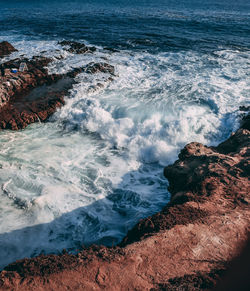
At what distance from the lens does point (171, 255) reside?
272cm

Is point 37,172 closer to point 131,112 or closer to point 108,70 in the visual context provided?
point 131,112

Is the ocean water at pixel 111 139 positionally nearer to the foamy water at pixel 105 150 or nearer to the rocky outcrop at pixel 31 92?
the foamy water at pixel 105 150

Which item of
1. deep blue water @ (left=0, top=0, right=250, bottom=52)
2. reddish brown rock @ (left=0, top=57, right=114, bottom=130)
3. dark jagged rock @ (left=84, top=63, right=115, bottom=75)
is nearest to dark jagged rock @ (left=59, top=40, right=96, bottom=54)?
deep blue water @ (left=0, top=0, right=250, bottom=52)

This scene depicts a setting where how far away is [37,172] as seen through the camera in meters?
5.43

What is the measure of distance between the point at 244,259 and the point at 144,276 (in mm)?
1405

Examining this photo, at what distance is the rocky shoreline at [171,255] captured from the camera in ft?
7.86

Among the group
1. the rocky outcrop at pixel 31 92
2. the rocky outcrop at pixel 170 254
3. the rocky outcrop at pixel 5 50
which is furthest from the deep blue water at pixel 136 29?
the rocky outcrop at pixel 170 254

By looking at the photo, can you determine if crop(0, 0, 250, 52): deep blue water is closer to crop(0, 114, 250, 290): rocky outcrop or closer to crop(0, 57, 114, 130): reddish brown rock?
crop(0, 57, 114, 130): reddish brown rock

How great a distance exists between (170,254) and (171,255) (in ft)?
0.06

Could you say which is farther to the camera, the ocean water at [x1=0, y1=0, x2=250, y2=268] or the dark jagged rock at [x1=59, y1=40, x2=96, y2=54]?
the dark jagged rock at [x1=59, y1=40, x2=96, y2=54]

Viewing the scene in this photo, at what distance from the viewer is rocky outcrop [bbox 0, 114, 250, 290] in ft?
7.87

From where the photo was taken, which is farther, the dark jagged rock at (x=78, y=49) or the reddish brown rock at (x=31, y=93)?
the dark jagged rock at (x=78, y=49)

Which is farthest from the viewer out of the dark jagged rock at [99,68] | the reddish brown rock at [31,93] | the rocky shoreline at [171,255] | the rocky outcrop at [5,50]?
the rocky outcrop at [5,50]

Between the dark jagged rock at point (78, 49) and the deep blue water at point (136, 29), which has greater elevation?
the deep blue water at point (136, 29)
